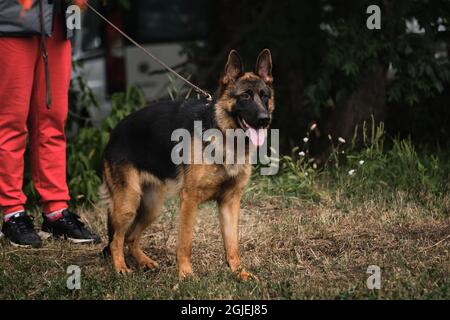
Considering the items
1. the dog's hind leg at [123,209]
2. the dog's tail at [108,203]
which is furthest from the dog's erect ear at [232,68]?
the dog's tail at [108,203]

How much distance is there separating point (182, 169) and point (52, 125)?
144 cm

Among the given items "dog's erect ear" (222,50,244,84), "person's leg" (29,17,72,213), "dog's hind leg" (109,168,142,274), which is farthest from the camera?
"person's leg" (29,17,72,213)

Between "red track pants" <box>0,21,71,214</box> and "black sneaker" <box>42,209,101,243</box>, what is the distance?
105 millimetres

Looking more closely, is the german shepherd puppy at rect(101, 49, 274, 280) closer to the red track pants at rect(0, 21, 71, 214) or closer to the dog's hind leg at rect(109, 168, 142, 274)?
the dog's hind leg at rect(109, 168, 142, 274)

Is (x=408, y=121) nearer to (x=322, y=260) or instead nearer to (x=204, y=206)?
(x=204, y=206)

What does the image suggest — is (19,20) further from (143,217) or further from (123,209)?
(143,217)

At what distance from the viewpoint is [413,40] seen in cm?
775

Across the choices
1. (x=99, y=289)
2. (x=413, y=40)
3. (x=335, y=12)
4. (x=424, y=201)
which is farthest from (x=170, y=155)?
(x=335, y=12)

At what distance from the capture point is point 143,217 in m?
5.65

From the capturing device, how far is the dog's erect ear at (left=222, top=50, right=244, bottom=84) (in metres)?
5.17

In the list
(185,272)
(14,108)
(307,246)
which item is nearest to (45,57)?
(14,108)

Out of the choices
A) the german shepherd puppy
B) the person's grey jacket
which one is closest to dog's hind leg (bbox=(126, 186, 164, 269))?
the german shepherd puppy

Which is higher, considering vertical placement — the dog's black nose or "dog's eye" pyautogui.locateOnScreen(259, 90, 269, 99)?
"dog's eye" pyautogui.locateOnScreen(259, 90, 269, 99)
